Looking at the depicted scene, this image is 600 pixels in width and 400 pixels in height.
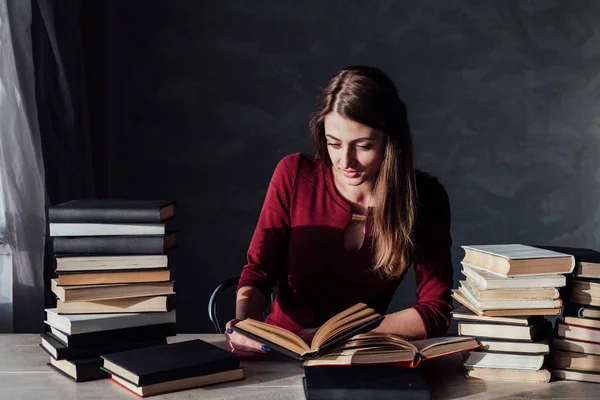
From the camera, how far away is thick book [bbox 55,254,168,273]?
147 cm

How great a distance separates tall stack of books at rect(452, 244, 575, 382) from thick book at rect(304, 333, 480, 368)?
0.15 ft

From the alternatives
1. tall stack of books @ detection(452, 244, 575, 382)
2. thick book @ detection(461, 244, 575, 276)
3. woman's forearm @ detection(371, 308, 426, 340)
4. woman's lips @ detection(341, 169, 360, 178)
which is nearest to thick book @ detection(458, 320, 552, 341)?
tall stack of books @ detection(452, 244, 575, 382)

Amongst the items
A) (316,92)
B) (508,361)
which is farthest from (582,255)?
(316,92)

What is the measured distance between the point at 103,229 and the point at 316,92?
2209 millimetres

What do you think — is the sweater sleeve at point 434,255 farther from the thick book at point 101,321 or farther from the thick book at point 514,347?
the thick book at point 101,321

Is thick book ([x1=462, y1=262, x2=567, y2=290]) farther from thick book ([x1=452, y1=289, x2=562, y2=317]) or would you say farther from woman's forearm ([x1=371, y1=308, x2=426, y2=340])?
woman's forearm ([x1=371, y1=308, x2=426, y2=340])

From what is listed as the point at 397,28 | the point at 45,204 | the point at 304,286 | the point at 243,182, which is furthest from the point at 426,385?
the point at 397,28

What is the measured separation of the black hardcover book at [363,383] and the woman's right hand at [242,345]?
212 mm

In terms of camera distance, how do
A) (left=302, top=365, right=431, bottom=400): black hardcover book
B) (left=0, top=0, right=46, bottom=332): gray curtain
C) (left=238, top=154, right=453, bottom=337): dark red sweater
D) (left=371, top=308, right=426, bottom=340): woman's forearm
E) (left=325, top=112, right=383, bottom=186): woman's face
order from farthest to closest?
(left=0, top=0, right=46, bottom=332): gray curtain
(left=238, top=154, right=453, bottom=337): dark red sweater
(left=325, top=112, right=383, bottom=186): woman's face
(left=371, top=308, right=426, bottom=340): woman's forearm
(left=302, top=365, right=431, bottom=400): black hardcover book

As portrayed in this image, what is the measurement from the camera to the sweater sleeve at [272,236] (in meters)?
1.99

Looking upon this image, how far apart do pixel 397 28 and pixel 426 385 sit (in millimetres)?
2590

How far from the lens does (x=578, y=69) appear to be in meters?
3.76

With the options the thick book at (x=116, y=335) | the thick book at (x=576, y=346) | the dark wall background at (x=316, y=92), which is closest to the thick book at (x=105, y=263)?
the thick book at (x=116, y=335)

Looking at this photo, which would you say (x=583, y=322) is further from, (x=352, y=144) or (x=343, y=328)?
(x=352, y=144)
